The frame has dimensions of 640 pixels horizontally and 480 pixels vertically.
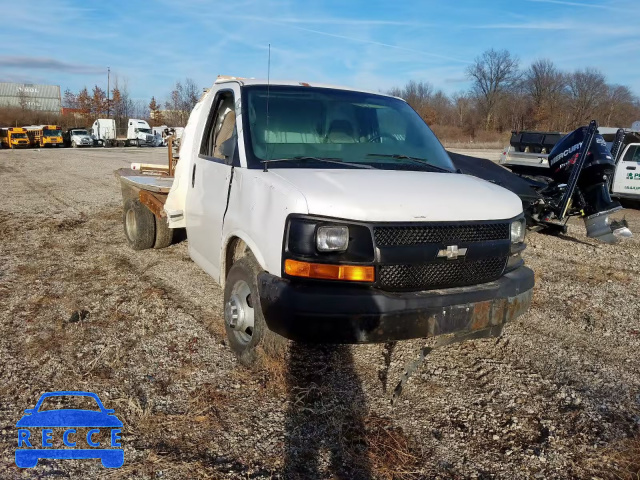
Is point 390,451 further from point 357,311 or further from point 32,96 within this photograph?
point 32,96

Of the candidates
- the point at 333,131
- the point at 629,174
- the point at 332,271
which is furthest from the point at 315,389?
the point at 629,174

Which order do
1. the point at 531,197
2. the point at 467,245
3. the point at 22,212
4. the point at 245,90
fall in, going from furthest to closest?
the point at 22,212 → the point at 531,197 → the point at 245,90 → the point at 467,245

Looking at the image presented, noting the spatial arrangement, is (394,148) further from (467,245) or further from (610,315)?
(610,315)

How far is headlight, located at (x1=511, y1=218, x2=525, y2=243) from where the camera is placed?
3822mm

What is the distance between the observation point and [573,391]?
146 inches

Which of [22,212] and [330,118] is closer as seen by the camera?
[330,118]

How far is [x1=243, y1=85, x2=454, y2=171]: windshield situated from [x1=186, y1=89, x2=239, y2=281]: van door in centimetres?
28

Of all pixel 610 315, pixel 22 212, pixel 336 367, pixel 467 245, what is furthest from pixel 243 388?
pixel 22 212

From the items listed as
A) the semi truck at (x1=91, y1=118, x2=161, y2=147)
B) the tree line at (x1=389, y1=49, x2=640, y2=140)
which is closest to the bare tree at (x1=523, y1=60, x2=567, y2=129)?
the tree line at (x1=389, y1=49, x2=640, y2=140)

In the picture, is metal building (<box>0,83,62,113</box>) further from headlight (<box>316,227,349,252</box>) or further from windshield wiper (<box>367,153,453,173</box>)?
headlight (<box>316,227,349,252</box>)

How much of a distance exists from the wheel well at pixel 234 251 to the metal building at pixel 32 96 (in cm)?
8558

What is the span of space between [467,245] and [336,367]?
135 cm

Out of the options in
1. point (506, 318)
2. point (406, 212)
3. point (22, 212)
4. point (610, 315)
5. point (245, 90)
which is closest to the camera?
point (406, 212)

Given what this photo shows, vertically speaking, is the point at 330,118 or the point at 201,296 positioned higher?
the point at 330,118
